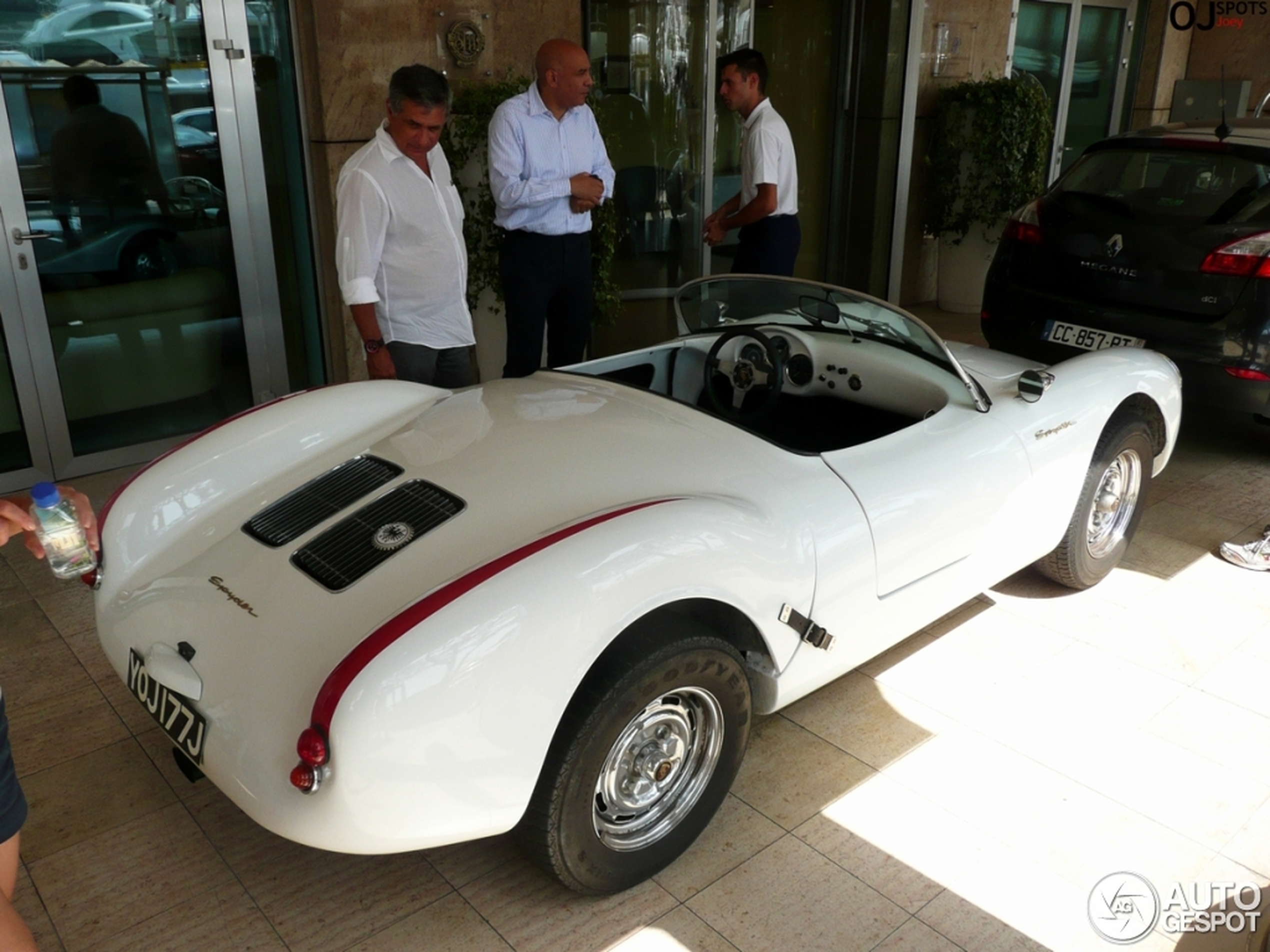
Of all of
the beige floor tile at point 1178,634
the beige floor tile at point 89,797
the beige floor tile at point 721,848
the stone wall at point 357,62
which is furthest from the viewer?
the stone wall at point 357,62

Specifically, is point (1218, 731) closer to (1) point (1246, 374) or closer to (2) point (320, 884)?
(1) point (1246, 374)

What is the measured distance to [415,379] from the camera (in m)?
4.48

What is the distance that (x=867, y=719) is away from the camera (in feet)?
10.8

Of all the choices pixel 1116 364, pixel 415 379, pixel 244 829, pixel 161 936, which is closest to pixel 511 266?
pixel 415 379

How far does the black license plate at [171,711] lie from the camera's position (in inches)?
88.3

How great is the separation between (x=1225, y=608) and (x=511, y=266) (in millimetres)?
3520

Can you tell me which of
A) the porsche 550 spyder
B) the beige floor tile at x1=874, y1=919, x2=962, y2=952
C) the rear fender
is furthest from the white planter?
the rear fender

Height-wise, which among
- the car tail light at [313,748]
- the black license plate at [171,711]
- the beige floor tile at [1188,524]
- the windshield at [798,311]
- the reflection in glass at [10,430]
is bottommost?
the beige floor tile at [1188,524]

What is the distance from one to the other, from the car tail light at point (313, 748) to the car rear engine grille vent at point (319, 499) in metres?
0.74

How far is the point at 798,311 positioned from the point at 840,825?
170 centimetres

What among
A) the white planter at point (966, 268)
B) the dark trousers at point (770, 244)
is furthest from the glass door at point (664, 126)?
the white planter at point (966, 268)

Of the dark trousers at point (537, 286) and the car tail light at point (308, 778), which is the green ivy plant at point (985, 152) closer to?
the dark trousers at point (537, 286)

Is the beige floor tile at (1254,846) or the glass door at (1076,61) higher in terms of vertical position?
the glass door at (1076,61)
